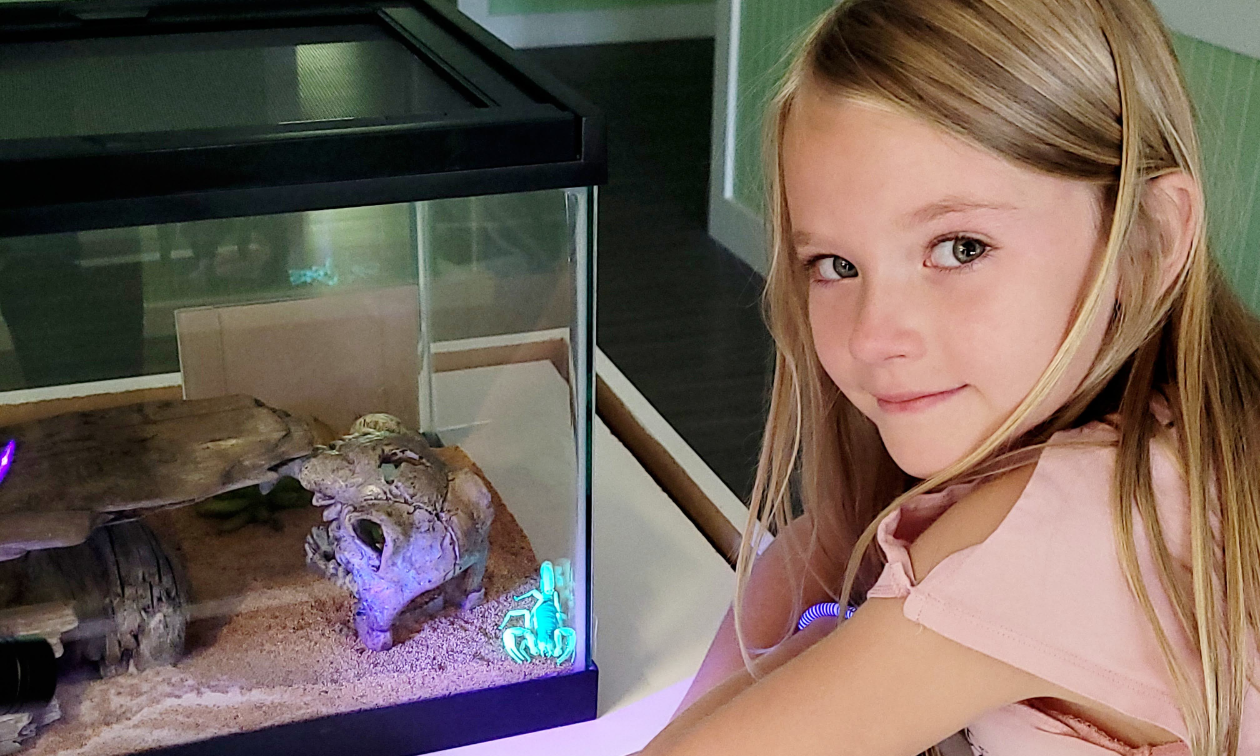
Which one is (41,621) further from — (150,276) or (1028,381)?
(1028,381)

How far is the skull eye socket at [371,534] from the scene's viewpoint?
3.03 feet

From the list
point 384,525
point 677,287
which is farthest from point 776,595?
point 677,287

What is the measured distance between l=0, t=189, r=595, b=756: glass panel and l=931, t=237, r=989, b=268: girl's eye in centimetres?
25

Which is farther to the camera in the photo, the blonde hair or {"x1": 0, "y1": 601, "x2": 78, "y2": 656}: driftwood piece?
{"x1": 0, "y1": 601, "x2": 78, "y2": 656}: driftwood piece

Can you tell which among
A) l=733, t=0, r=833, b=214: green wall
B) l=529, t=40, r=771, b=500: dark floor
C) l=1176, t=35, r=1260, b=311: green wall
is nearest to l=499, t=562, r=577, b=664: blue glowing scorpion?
l=1176, t=35, r=1260, b=311: green wall

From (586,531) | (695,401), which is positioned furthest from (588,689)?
(695,401)

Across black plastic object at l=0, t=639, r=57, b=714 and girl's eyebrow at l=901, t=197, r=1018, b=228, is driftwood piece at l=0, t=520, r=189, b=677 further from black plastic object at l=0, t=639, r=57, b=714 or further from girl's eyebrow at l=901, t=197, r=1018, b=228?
girl's eyebrow at l=901, t=197, r=1018, b=228

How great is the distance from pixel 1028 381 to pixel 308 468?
493mm

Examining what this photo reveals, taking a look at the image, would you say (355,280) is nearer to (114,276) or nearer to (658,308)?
(114,276)

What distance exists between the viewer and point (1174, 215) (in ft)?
2.29

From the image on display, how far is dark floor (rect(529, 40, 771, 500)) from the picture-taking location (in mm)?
2363

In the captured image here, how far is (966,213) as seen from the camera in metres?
0.67

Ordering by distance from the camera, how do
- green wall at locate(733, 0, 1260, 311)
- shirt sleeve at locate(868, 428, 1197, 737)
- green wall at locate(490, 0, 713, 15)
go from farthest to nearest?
green wall at locate(490, 0, 713, 15), green wall at locate(733, 0, 1260, 311), shirt sleeve at locate(868, 428, 1197, 737)

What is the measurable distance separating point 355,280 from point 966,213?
0.47 m
